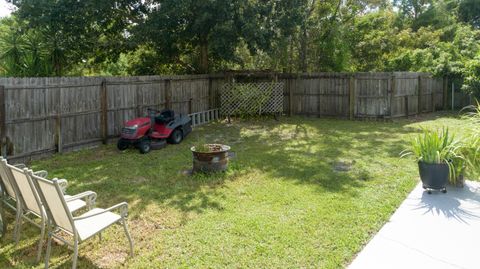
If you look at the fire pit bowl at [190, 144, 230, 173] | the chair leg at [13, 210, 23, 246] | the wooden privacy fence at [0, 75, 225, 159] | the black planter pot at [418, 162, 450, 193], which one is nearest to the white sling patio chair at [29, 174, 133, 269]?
the chair leg at [13, 210, 23, 246]

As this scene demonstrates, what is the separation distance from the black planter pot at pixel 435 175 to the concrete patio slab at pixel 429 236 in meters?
0.13

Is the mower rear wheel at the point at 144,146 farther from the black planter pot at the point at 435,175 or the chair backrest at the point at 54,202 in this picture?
the black planter pot at the point at 435,175

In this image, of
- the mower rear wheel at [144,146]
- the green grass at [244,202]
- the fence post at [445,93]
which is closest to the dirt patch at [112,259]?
the green grass at [244,202]

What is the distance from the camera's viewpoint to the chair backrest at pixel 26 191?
3.33 metres

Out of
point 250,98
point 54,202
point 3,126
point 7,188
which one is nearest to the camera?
point 54,202

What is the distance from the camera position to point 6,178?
152 inches

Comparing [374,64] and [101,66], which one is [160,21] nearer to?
[101,66]

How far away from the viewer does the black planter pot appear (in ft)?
16.8

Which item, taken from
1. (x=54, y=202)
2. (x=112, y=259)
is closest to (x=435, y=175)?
(x=112, y=259)

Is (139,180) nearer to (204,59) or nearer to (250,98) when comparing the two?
(250,98)

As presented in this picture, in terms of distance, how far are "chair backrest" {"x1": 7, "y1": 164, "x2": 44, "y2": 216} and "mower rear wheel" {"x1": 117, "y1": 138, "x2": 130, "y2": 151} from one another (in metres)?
4.90

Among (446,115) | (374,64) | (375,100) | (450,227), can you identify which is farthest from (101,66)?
(450,227)

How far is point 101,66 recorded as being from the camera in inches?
653

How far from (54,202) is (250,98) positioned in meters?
10.9
